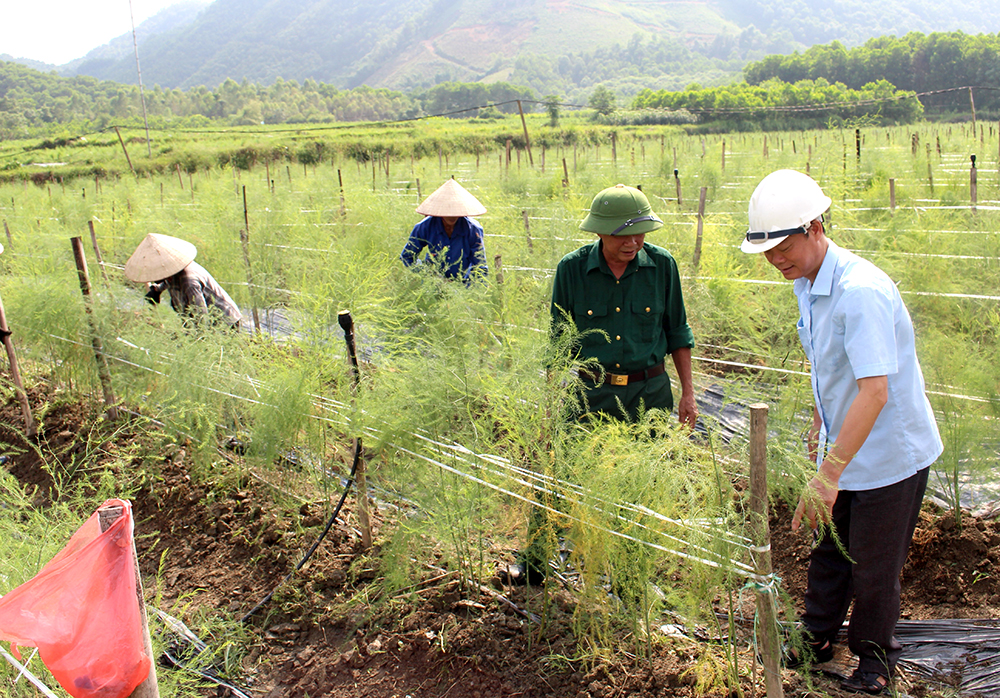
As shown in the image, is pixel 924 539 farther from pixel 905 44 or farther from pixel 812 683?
pixel 905 44

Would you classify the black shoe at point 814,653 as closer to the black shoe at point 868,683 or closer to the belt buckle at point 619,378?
the black shoe at point 868,683

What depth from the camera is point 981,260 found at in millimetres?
5566

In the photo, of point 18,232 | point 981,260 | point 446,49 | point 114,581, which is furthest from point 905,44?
point 446,49

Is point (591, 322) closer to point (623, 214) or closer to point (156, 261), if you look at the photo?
point (623, 214)

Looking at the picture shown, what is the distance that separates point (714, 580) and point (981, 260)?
5145mm

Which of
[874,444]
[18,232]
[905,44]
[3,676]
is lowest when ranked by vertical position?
[3,676]

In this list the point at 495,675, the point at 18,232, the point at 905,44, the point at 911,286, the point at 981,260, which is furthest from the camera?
the point at 905,44

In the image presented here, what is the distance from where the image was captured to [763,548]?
1.70 meters

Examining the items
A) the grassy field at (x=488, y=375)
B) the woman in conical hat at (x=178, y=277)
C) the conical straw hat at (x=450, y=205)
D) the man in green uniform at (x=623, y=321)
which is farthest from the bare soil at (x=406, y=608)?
the conical straw hat at (x=450, y=205)

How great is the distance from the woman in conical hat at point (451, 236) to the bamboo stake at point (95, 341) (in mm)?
1925

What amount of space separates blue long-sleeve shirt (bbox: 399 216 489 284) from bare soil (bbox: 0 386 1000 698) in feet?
6.29

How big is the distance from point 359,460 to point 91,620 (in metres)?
1.35

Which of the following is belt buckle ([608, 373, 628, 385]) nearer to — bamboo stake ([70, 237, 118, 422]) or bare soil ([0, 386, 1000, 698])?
bare soil ([0, 386, 1000, 698])

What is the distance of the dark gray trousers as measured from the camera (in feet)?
6.32
